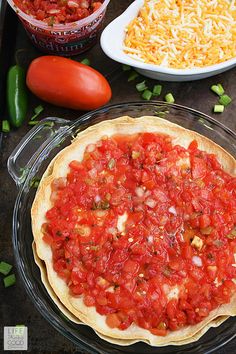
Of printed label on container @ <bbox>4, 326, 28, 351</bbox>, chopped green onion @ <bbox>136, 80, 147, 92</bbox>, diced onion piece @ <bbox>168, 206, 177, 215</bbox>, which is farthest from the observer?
chopped green onion @ <bbox>136, 80, 147, 92</bbox>

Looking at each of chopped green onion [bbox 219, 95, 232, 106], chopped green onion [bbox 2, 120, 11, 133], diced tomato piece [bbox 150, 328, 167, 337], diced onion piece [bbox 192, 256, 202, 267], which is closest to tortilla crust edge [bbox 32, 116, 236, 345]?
diced tomato piece [bbox 150, 328, 167, 337]

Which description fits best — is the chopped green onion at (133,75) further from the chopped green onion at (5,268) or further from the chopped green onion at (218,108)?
the chopped green onion at (5,268)

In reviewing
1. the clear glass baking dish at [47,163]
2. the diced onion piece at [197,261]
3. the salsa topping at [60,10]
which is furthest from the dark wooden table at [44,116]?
the diced onion piece at [197,261]

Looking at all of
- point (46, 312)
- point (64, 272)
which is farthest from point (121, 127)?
point (46, 312)

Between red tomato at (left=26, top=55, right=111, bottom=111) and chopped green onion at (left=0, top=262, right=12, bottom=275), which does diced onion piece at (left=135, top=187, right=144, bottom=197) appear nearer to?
red tomato at (left=26, top=55, right=111, bottom=111)

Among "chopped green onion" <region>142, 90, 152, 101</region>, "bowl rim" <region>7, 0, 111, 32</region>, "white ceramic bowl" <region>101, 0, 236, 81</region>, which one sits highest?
"bowl rim" <region>7, 0, 111, 32</region>

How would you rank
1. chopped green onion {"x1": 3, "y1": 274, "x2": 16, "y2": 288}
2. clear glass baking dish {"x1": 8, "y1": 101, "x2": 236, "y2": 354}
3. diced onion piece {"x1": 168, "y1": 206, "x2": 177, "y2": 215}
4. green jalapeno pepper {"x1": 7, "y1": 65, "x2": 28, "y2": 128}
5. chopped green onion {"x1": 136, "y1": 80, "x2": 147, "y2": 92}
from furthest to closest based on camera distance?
chopped green onion {"x1": 136, "y1": 80, "x2": 147, "y2": 92} < green jalapeno pepper {"x1": 7, "y1": 65, "x2": 28, "y2": 128} < chopped green onion {"x1": 3, "y1": 274, "x2": 16, "y2": 288} < diced onion piece {"x1": 168, "y1": 206, "x2": 177, "y2": 215} < clear glass baking dish {"x1": 8, "y1": 101, "x2": 236, "y2": 354}

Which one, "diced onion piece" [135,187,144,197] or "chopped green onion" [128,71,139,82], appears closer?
"diced onion piece" [135,187,144,197]

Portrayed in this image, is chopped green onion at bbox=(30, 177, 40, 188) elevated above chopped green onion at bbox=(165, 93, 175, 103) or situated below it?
below
